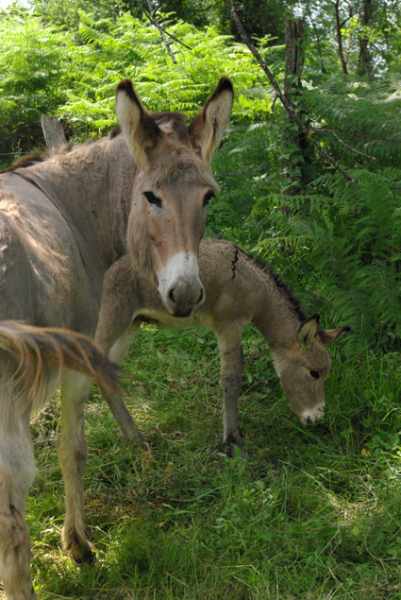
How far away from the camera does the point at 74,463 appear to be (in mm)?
3678

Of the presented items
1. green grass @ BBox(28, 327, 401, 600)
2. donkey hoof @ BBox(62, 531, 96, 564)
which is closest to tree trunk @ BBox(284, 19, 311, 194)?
green grass @ BBox(28, 327, 401, 600)

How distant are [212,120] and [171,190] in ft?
1.69

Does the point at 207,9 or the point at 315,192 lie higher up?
the point at 207,9

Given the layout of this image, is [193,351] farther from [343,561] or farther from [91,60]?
[91,60]

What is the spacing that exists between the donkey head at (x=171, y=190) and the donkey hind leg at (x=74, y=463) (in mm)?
845

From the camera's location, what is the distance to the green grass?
3322 millimetres

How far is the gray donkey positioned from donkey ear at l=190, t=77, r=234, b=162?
1492mm

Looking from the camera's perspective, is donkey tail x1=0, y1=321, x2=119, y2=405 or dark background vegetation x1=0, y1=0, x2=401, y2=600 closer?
donkey tail x1=0, y1=321, x2=119, y2=405

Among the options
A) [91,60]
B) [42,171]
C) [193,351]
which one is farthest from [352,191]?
[91,60]

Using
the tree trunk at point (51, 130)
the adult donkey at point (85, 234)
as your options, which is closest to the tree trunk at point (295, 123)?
the tree trunk at point (51, 130)

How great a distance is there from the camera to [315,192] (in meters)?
6.16

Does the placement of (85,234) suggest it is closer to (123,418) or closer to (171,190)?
(171,190)

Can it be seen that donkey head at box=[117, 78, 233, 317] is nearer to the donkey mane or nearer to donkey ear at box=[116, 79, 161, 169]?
donkey ear at box=[116, 79, 161, 169]

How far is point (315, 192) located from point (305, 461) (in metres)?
2.77
